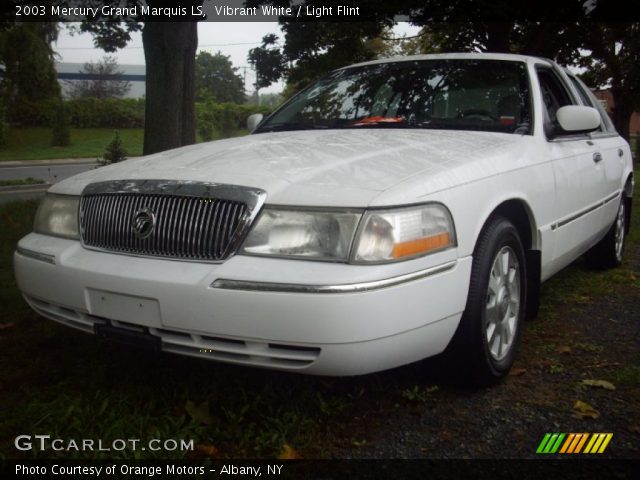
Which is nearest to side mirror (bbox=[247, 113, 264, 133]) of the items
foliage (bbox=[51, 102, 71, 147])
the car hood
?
the car hood

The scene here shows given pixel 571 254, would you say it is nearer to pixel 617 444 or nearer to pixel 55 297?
pixel 617 444

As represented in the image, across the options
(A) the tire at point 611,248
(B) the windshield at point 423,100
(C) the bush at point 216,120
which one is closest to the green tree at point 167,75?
(B) the windshield at point 423,100

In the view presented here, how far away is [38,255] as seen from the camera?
2785mm

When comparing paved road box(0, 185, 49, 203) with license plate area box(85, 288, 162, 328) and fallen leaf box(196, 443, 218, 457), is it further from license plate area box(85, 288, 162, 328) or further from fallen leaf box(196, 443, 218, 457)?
fallen leaf box(196, 443, 218, 457)

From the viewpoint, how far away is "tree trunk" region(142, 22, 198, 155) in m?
7.61

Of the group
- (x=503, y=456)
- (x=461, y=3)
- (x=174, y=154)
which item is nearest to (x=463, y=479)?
(x=503, y=456)

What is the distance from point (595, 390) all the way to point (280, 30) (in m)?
10.8

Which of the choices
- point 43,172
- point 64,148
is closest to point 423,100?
point 43,172

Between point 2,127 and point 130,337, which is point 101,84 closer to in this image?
point 2,127

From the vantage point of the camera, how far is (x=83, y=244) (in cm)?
274

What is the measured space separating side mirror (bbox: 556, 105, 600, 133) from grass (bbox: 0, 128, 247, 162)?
21430 mm

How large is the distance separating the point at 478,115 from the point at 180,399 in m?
2.17

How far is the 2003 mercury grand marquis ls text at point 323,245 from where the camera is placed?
2207mm

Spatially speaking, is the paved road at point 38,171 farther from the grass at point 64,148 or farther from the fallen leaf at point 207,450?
the fallen leaf at point 207,450
